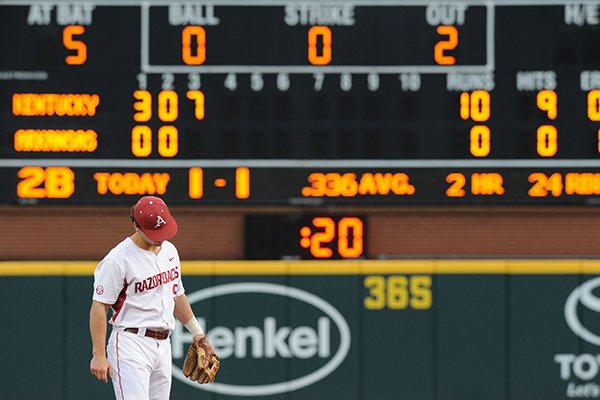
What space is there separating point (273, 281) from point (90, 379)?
1750mm

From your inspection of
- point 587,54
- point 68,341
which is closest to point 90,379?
point 68,341

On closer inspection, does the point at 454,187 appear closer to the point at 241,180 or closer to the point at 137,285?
the point at 241,180

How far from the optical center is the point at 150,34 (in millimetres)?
8617

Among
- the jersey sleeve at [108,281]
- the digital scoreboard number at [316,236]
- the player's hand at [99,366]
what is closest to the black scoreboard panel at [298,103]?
the digital scoreboard number at [316,236]

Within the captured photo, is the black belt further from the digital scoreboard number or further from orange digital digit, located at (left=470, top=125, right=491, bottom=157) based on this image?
orange digital digit, located at (left=470, top=125, right=491, bottom=157)

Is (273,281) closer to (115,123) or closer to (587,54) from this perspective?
(115,123)

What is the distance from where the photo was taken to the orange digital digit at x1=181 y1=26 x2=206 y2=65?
8609 millimetres

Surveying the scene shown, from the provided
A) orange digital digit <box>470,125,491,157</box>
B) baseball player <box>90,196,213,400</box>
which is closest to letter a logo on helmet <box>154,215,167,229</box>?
baseball player <box>90,196,213,400</box>

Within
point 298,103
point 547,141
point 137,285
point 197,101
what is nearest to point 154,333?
point 137,285

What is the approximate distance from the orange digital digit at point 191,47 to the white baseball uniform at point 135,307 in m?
3.82

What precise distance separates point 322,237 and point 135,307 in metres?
3.87

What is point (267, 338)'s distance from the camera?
8391mm

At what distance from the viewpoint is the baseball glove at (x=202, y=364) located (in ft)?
17.2

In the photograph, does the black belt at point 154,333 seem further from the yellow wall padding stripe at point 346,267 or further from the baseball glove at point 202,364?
the yellow wall padding stripe at point 346,267
